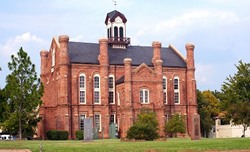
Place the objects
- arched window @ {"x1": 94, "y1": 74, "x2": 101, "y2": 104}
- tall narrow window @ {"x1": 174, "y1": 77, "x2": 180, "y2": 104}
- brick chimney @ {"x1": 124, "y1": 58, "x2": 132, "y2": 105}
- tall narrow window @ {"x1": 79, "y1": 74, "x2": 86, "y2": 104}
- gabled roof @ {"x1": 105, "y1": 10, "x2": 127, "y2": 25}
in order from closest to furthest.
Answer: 1. brick chimney @ {"x1": 124, "y1": 58, "x2": 132, "y2": 105}
2. tall narrow window @ {"x1": 79, "y1": 74, "x2": 86, "y2": 104}
3. arched window @ {"x1": 94, "y1": 74, "x2": 101, "y2": 104}
4. tall narrow window @ {"x1": 174, "y1": 77, "x2": 180, "y2": 104}
5. gabled roof @ {"x1": 105, "y1": 10, "x2": 127, "y2": 25}

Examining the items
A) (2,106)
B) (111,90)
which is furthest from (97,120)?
(2,106)

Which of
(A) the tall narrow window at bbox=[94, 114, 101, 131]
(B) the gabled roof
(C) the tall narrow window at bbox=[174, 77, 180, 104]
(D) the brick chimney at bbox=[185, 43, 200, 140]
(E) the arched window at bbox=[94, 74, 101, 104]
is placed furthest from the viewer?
(B) the gabled roof

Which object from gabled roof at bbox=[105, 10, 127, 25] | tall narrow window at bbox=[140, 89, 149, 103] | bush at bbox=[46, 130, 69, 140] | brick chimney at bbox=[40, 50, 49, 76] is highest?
gabled roof at bbox=[105, 10, 127, 25]

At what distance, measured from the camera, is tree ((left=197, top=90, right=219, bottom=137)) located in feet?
280

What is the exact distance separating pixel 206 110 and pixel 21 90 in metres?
38.1

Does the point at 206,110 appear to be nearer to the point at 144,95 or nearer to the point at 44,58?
the point at 144,95

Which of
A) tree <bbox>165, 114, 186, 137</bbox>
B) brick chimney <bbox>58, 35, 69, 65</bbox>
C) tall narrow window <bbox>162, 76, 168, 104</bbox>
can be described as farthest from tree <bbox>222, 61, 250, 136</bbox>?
brick chimney <bbox>58, 35, 69, 65</bbox>

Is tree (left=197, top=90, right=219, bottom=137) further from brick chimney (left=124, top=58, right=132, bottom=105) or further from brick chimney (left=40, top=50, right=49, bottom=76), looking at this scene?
brick chimney (left=40, top=50, right=49, bottom=76)

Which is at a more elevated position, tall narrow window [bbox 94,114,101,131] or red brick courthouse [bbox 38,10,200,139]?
red brick courthouse [bbox 38,10,200,139]

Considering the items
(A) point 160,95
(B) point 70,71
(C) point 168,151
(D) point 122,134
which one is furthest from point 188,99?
(C) point 168,151

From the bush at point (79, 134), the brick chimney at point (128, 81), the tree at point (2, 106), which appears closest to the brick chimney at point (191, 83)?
the brick chimney at point (128, 81)

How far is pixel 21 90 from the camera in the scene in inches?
2360

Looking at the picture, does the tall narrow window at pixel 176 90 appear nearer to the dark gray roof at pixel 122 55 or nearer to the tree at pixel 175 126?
the dark gray roof at pixel 122 55

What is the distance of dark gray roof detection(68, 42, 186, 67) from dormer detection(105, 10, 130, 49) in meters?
1.04
